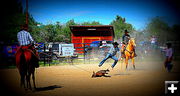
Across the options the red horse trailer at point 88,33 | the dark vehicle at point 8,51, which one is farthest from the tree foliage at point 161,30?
the dark vehicle at point 8,51

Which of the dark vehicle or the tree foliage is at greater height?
the tree foliage

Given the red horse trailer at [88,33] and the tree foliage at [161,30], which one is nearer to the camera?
the tree foliage at [161,30]

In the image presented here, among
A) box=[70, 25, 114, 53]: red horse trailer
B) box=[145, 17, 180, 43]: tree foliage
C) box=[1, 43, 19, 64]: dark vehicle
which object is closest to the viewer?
box=[1, 43, 19, 64]: dark vehicle

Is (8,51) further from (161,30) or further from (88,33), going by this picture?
(161,30)

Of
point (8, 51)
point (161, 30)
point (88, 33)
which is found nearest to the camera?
point (8, 51)

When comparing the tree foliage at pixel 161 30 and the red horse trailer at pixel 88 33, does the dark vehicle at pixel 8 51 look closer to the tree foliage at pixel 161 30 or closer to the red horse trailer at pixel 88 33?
the red horse trailer at pixel 88 33

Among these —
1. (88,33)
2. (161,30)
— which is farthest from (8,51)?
(161,30)

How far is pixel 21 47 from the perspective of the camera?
4.69 meters

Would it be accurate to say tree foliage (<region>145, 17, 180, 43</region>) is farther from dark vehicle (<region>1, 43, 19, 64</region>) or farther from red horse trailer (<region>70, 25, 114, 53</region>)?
dark vehicle (<region>1, 43, 19, 64</region>)

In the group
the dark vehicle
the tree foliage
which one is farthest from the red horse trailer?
the dark vehicle

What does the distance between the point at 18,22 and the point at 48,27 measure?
13.5 feet

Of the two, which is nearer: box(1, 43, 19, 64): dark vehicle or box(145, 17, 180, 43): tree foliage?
box(1, 43, 19, 64): dark vehicle

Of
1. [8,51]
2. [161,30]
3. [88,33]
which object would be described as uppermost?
[161,30]

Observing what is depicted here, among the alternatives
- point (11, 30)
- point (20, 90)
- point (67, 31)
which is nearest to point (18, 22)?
point (11, 30)
